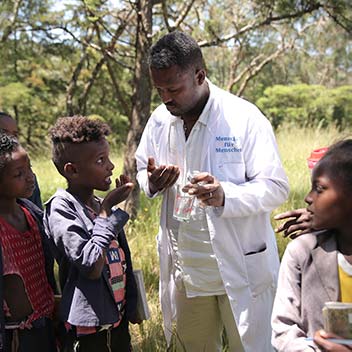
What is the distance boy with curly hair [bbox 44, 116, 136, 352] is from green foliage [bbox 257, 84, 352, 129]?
1708 cm

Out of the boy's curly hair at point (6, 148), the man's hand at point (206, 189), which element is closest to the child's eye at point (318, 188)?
the man's hand at point (206, 189)

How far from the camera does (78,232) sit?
85.4 inches

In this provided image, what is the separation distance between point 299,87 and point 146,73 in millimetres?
15266

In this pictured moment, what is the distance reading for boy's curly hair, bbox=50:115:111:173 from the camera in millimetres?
2305

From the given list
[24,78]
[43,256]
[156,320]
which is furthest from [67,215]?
[24,78]

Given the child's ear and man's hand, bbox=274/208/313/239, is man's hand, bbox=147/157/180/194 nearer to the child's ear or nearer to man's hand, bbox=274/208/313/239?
the child's ear

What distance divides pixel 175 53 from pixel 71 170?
72 cm

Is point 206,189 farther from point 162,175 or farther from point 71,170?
point 71,170

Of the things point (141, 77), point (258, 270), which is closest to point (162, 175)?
point (258, 270)

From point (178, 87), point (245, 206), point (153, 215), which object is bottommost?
point (153, 215)

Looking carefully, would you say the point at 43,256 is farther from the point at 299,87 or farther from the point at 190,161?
the point at 299,87

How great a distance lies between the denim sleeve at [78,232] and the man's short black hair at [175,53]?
0.73m

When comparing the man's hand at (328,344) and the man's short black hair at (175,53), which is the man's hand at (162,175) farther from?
the man's hand at (328,344)

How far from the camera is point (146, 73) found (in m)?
5.16
